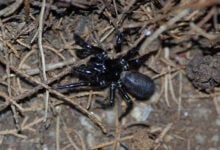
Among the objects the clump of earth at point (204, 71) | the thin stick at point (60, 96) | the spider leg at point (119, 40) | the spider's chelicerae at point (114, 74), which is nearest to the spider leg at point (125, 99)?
the spider's chelicerae at point (114, 74)

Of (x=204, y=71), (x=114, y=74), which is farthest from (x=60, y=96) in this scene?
(x=204, y=71)

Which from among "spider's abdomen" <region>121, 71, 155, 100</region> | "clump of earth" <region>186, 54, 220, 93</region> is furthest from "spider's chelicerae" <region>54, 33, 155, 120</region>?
"clump of earth" <region>186, 54, 220, 93</region>

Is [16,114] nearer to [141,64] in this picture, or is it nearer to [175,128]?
[141,64]

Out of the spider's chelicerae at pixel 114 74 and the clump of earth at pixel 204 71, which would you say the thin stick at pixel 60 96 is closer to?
the spider's chelicerae at pixel 114 74

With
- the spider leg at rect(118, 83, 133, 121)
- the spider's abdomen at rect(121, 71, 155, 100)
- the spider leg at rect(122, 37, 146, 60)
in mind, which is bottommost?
the spider leg at rect(118, 83, 133, 121)

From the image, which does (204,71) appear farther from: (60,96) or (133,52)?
(60,96)

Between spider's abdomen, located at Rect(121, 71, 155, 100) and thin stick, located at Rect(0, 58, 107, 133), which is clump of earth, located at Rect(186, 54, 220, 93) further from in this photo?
thin stick, located at Rect(0, 58, 107, 133)
